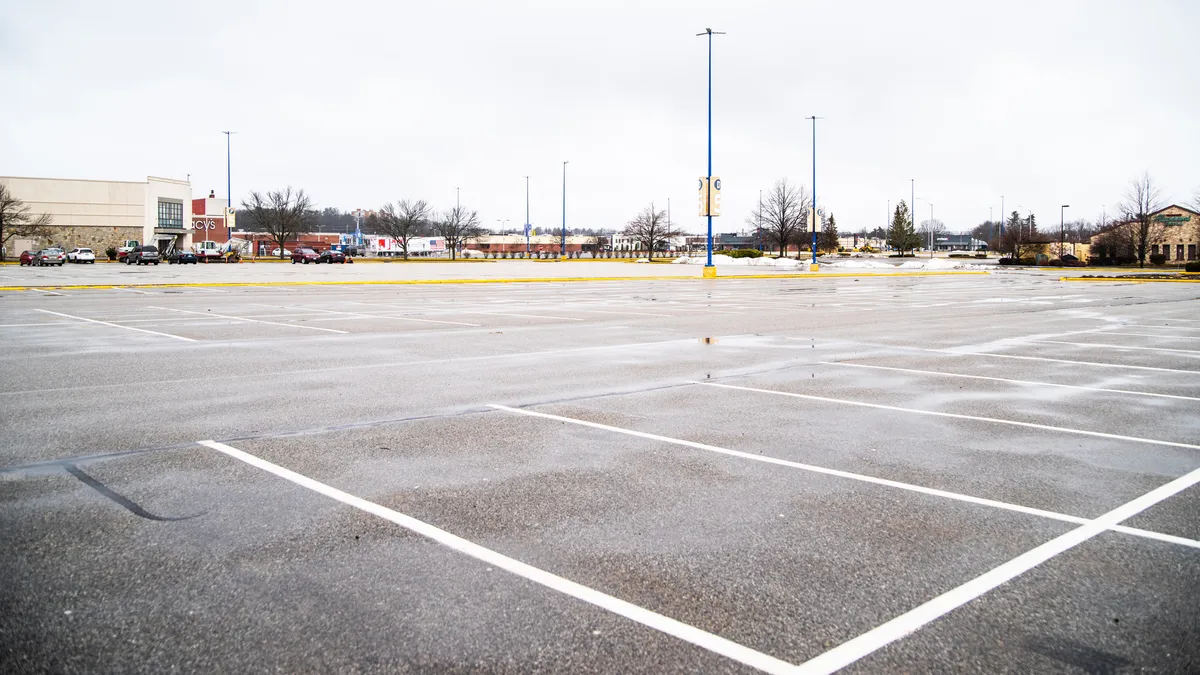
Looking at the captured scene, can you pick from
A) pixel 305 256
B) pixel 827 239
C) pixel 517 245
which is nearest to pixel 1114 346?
pixel 305 256

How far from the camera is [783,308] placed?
74.1 feet

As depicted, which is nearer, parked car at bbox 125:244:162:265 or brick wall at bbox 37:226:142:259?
parked car at bbox 125:244:162:265

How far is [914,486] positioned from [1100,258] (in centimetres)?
9973

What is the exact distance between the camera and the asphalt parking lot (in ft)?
11.1

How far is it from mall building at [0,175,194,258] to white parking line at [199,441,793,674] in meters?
102

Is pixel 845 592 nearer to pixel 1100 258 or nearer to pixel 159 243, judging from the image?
pixel 1100 258

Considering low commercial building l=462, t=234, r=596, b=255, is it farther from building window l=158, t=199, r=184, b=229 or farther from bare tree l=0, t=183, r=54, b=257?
bare tree l=0, t=183, r=54, b=257

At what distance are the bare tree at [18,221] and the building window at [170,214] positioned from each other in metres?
11.5

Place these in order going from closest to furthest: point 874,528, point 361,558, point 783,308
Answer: point 361,558 → point 874,528 → point 783,308

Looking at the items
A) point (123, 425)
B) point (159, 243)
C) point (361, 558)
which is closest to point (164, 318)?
point (123, 425)

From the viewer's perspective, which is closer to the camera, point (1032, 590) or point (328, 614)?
point (328, 614)

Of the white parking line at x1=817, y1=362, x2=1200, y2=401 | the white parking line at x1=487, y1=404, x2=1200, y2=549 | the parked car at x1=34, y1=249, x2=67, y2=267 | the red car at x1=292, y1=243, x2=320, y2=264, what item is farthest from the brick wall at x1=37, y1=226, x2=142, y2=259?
the white parking line at x1=487, y1=404, x2=1200, y2=549

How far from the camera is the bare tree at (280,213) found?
345 ft

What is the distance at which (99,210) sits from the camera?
9700 cm
